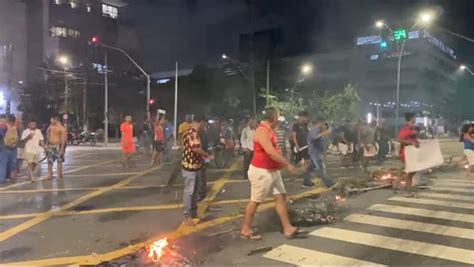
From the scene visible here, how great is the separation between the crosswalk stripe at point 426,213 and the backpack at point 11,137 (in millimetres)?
8040

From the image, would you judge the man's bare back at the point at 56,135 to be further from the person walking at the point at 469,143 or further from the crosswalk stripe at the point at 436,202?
the person walking at the point at 469,143

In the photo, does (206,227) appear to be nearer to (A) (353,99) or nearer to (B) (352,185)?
(B) (352,185)

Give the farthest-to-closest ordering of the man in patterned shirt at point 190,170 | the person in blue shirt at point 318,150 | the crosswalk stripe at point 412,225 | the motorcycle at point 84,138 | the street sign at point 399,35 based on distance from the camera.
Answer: the motorcycle at point 84,138 < the street sign at point 399,35 < the person in blue shirt at point 318,150 < the man in patterned shirt at point 190,170 < the crosswalk stripe at point 412,225

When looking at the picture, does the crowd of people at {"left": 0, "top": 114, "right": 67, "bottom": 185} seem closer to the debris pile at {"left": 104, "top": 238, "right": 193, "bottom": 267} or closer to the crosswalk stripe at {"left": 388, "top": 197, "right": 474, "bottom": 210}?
the debris pile at {"left": 104, "top": 238, "right": 193, "bottom": 267}

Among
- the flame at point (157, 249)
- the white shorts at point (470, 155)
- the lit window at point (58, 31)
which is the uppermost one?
the lit window at point (58, 31)

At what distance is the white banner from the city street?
0.58 meters

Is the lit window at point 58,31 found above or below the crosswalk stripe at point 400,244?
above

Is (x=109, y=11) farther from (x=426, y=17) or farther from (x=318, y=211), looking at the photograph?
(x=318, y=211)

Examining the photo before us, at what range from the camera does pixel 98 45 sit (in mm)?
20266

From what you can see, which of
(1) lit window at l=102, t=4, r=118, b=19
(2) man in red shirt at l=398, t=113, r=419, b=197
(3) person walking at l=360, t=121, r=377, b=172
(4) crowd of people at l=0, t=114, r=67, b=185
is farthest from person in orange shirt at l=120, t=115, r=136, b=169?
(1) lit window at l=102, t=4, r=118, b=19

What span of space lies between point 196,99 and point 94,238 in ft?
130

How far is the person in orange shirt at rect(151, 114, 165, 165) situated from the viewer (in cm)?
1467

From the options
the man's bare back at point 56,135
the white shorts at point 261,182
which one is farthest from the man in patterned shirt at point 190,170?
the man's bare back at point 56,135

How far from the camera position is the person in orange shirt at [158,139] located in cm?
1467
